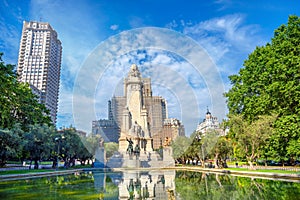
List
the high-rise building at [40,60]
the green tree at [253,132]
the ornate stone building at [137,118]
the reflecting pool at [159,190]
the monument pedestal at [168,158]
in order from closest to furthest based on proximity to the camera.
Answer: the reflecting pool at [159,190] → the green tree at [253,132] → the monument pedestal at [168,158] → the ornate stone building at [137,118] → the high-rise building at [40,60]

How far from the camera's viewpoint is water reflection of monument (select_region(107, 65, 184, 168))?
39781 mm

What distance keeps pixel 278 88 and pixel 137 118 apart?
120ft

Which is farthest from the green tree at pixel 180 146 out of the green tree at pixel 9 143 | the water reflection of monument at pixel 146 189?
the water reflection of monument at pixel 146 189

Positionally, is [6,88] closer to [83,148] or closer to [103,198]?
[103,198]

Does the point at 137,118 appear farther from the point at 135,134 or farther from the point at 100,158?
the point at 100,158

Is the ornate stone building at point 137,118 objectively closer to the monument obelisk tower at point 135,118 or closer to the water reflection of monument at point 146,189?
the monument obelisk tower at point 135,118

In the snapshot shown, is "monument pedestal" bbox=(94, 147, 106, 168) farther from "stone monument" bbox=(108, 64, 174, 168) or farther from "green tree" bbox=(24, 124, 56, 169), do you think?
"green tree" bbox=(24, 124, 56, 169)

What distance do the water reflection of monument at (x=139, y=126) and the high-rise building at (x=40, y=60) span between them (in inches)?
1752

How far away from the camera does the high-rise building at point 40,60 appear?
95375 mm

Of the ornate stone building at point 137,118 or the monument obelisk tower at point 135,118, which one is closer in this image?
the monument obelisk tower at point 135,118

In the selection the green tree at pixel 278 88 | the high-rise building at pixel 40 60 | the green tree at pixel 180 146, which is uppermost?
the high-rise building at pixel 40 60

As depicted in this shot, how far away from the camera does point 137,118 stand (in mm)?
54031

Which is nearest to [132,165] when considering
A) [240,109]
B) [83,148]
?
[83,148]

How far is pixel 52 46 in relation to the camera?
334 ft
